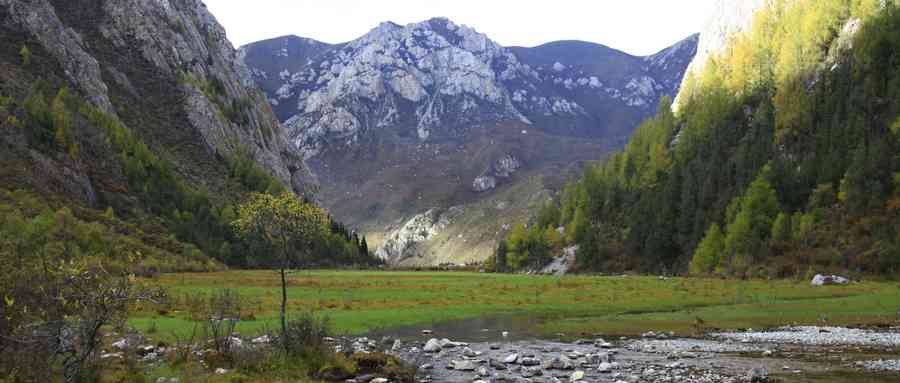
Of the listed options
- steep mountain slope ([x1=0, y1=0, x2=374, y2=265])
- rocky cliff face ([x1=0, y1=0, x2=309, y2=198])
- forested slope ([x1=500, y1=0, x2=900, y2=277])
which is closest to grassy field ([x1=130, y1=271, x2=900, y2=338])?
forested slope ([x1=500, y1=0, x2=900, y2=277])

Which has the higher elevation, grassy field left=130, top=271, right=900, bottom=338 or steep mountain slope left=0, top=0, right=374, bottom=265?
steep mountain slope left=0, top=0, right=374, bottom=265

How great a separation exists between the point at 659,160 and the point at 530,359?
568 ft

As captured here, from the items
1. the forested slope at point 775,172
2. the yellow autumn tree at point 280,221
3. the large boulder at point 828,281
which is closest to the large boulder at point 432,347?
the yellow autumn tree at point 280,221

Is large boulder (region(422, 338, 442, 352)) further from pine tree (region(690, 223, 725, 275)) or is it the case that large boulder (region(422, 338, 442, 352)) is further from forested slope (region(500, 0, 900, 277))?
pine tree (region(690, 223, 725, 275))

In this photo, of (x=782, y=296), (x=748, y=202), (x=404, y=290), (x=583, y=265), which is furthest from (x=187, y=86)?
(x=782, y=296)

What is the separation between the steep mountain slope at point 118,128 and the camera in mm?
108688

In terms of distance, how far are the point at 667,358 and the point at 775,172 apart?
115 metres

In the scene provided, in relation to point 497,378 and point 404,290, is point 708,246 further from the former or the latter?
point 497,378

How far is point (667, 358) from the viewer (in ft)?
87.5

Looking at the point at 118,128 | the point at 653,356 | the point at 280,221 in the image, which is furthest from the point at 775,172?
the point at 118,128

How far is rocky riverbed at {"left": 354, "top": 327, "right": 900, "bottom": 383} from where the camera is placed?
73.2 ft

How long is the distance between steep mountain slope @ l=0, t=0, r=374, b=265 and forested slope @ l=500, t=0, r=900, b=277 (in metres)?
92.5

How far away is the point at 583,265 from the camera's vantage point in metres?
152

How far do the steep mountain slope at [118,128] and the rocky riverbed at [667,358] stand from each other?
81.8 m
